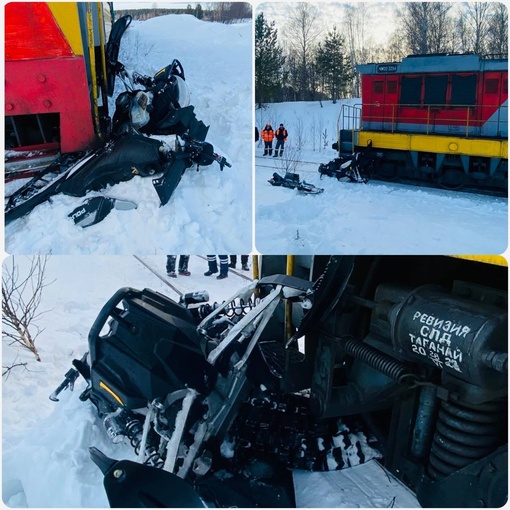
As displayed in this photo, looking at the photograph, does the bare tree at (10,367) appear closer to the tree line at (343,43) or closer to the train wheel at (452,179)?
the tree line at (343,43)

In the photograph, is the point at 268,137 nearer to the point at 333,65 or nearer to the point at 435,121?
the point at 333,65

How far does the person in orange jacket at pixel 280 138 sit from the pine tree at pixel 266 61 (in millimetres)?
387

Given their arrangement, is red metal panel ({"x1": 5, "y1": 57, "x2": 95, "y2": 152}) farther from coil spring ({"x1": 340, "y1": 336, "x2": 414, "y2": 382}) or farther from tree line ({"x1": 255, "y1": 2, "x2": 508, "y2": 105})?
coil spring ({"x1": 340, "y1": 336, "x2": 414, "y2": 382})

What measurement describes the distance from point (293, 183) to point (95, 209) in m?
1.87

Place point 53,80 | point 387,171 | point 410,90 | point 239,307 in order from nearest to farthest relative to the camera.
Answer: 1. point 239,307
2. point 53,80
3. point 387,171
4. point 410,90

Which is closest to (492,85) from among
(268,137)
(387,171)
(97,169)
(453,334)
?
(387,171)

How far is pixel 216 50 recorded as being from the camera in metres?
4.56

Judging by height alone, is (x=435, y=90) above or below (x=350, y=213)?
above

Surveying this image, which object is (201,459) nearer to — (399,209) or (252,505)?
(252,505)

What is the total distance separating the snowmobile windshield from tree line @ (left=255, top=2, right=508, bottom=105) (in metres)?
0.82

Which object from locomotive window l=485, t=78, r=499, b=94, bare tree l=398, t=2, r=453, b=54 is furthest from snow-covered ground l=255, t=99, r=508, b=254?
locomotive window l=485, t=78, r=499, b=94

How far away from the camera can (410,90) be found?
6438mm

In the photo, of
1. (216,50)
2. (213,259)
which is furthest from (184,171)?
(216,50)

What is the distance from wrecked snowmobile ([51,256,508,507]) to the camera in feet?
6.91
